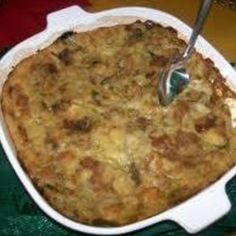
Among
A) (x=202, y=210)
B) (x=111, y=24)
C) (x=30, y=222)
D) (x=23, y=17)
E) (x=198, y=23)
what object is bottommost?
(x=30, y=222)

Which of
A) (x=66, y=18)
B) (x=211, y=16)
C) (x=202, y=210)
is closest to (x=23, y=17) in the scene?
(x=66, y=18)

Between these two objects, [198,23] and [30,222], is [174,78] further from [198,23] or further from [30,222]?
[30,222]

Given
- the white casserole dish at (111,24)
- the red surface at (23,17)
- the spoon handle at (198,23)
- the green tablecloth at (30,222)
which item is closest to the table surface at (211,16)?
the red surface at (23,17)

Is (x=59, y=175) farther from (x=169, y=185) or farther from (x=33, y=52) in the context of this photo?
(x=33, y=52)

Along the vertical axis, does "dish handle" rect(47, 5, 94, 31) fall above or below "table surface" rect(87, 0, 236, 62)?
above

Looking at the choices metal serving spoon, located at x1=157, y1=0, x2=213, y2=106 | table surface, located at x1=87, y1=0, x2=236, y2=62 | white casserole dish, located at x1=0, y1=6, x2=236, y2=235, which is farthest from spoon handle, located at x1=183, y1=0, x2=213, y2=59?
table surface, located at x1=87, y1=0, x2=236, y2=62

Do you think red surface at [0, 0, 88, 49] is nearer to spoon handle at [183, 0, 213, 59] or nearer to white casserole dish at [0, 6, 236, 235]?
white casserole dish at [0, 6, 236, 235]
